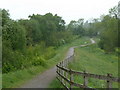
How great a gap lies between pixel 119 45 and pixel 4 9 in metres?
28.4

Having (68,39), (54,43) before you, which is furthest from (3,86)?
(68,39)

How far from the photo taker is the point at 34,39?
62.9 meters

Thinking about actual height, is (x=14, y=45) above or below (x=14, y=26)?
below

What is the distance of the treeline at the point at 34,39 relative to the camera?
2375cm

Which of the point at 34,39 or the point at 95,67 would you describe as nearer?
the point at 95,67

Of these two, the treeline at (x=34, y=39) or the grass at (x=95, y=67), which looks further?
the treeline at (x=34, y=39)

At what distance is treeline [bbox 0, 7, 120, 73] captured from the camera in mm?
23750

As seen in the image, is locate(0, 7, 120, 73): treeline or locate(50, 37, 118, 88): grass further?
locate(0, 7, 120, 73): treeline

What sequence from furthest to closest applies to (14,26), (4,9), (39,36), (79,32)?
1. (79,32)
2. (39,36)
3. (4,9)
4. (14,26)

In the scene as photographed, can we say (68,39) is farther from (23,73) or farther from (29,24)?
(23,73)

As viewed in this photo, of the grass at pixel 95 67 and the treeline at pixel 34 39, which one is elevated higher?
the treeline at pixel 34 39

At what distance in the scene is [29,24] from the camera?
58.2 m

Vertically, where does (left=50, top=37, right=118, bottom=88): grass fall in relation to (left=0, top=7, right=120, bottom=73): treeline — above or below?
below

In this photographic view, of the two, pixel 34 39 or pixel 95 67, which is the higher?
pixel 34 39
